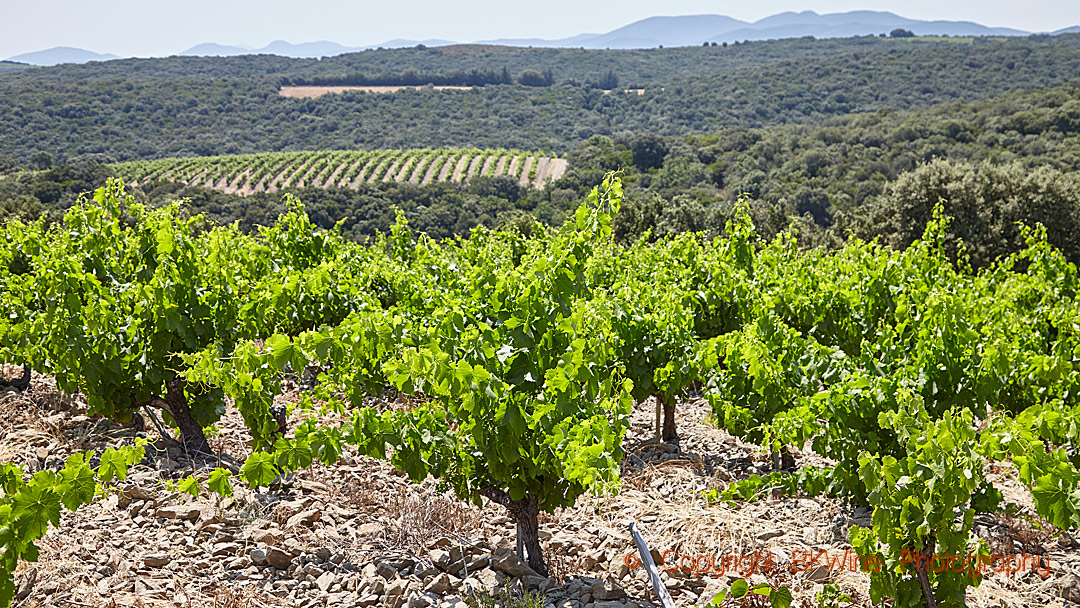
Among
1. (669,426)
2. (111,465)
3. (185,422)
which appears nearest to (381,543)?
(111,465)

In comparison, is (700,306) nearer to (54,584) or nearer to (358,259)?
(358,259)

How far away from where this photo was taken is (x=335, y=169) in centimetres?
5816

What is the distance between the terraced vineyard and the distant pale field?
35827mm

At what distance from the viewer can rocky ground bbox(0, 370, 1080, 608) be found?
12.0 feet

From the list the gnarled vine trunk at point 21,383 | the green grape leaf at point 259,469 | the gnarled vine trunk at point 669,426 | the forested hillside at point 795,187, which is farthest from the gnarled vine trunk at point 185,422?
the forested hillside at point 795,187

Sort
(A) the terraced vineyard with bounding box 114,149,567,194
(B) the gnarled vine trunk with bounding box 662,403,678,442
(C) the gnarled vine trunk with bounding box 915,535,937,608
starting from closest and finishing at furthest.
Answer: (C) the gnarled vine trunk with bounding box 915,535,937,608 → (B) the gnarled vine trunk with bounding box 662,403,678,442 → (A) the terraced vineyard with bounding box 114,149,567,194

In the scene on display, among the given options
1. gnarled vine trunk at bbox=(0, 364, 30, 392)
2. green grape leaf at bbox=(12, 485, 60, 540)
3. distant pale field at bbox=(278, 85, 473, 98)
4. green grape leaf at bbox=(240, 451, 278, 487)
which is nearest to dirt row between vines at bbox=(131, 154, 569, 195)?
distant pale field at bbox=(278, 85, 473, 98)

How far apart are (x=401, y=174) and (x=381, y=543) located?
185 ft

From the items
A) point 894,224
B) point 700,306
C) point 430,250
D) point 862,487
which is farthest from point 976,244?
point 862,487

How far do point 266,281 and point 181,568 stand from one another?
3.23 m

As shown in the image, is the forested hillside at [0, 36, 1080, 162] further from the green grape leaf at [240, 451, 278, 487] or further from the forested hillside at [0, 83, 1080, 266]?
the green grape leaf at [240, 451, 278, 487]

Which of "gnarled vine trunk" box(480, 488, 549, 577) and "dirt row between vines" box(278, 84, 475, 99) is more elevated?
"dirt row between vines" box(278, 84, 475, 99)

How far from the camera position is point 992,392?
4.68 m

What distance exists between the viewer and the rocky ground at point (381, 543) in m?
3.64
